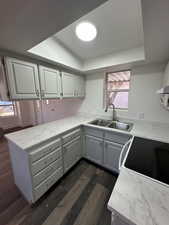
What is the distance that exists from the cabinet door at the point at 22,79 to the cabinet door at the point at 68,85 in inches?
23.8

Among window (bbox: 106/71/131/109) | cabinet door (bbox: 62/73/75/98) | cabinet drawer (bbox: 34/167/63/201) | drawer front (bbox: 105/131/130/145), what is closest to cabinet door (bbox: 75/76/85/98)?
cabinet door (bbox: 62/73/75/98)

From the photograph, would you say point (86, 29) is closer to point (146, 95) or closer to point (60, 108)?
point (146, 95)

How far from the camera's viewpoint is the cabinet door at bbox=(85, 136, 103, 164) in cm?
197

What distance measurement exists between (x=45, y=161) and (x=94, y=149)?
1.01 metres

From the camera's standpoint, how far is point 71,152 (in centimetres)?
190

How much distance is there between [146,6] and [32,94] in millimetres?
1600

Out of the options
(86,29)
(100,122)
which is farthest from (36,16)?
(100,122)

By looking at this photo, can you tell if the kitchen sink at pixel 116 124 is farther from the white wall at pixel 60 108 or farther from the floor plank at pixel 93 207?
the floor plank at pixel 93 207

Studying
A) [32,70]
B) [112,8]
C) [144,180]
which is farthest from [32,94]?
[144,180]

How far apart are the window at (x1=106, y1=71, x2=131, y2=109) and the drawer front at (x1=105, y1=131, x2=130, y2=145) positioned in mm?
857

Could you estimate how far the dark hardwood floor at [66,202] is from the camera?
1.23m

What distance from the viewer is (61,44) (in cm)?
182

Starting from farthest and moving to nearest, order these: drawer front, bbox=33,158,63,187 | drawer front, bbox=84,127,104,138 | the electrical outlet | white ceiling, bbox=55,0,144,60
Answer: the electrical outlet → drawer front, bbox=84,127,104,138 → drawer front, bbox=33,158,63,187 → white ceiling, bbox=55,0,144,60

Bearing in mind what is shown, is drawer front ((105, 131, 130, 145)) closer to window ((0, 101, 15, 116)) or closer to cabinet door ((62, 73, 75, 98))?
cabinet door ((62, 73, 75, 98))
